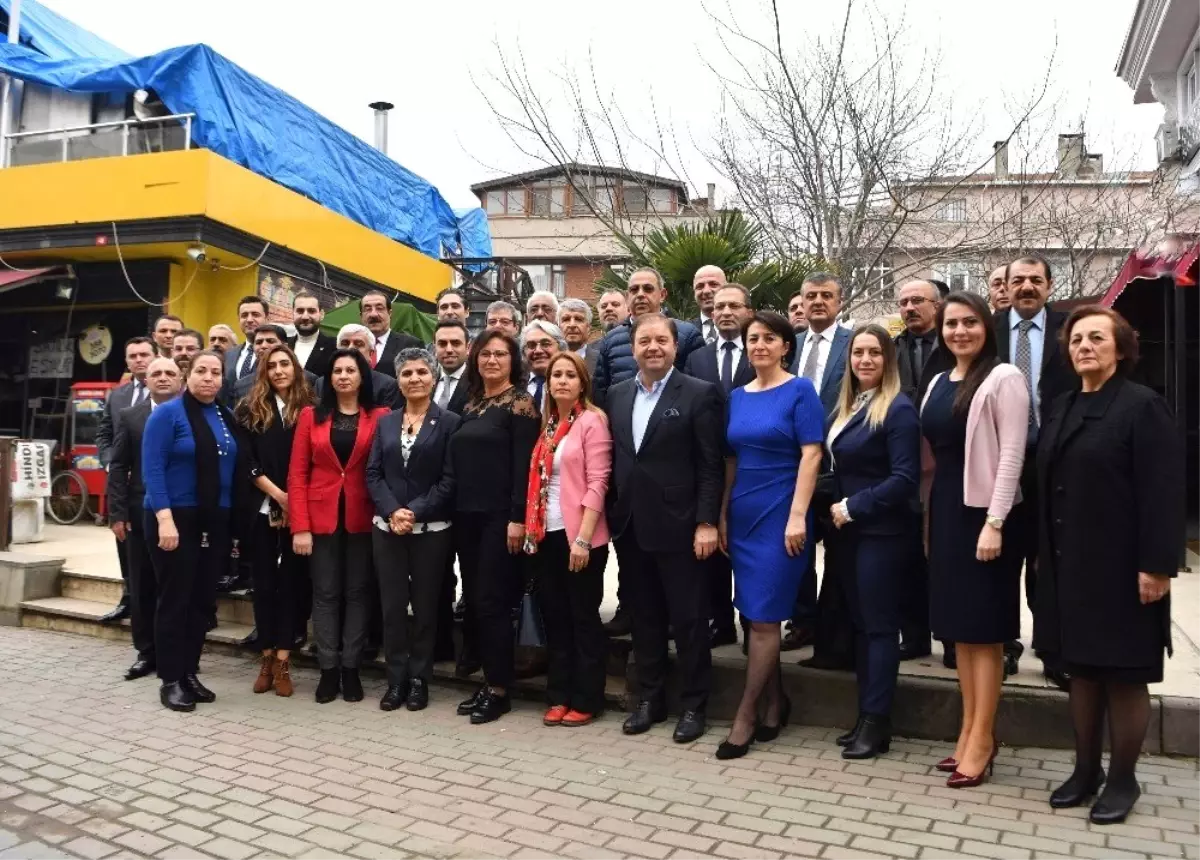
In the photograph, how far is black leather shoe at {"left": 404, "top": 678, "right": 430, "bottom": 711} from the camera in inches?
211

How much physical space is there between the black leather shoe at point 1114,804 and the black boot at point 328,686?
12.9 ft

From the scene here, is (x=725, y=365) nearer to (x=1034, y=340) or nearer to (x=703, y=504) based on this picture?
(x=703, y=504)

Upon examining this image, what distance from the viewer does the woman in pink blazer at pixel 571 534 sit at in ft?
16.0

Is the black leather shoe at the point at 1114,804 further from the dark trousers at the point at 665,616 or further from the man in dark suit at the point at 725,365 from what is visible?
the man in dark suit at the point at 725,365

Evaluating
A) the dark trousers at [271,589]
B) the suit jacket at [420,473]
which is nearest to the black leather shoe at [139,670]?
the dark trousers at [271,589]

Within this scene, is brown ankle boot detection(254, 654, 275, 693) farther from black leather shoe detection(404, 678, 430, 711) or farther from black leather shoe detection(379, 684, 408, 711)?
black leather shoe detection(404, 678, 430, 711)

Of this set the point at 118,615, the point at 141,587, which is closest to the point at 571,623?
the point at 141,587

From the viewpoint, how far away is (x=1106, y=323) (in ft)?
12.1

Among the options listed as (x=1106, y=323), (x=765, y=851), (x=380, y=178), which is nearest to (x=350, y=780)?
(x=765, y=851)

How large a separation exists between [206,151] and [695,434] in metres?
9.52

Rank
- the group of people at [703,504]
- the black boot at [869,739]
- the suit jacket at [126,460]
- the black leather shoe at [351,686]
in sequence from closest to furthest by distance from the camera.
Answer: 1. the group of people at [703,504]
2. the black boot at [869,739]
3. the black leather shoe at [351,686]
4. the suit jacket at [126,460]

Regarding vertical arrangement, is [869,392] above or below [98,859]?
above

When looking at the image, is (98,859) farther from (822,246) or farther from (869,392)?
(822,246)

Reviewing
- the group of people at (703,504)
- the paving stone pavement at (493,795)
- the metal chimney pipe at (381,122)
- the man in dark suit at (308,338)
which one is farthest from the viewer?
the metal chimney pipe at (381,122)
